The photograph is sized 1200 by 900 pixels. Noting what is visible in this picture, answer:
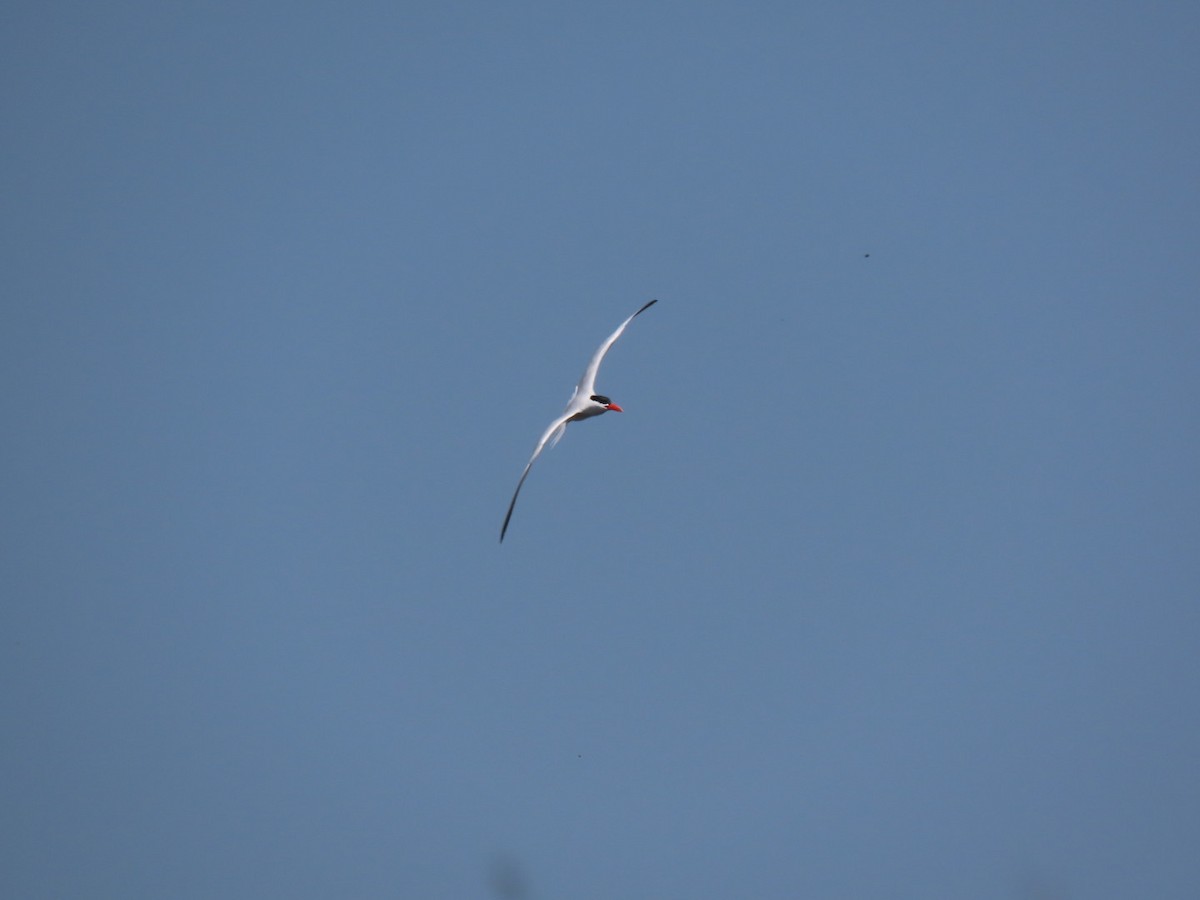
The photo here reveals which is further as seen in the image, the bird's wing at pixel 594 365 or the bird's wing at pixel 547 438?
the bird's wing at pixel 594 365

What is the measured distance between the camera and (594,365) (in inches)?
941

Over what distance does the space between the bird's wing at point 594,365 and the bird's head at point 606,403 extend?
27cm

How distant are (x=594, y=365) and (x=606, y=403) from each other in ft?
5.42

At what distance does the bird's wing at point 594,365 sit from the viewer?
914 inches

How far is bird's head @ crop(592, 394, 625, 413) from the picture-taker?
73.8 feet

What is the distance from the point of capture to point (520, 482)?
2023cm

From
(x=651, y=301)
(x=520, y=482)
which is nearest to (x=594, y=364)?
(x=651, y=301)

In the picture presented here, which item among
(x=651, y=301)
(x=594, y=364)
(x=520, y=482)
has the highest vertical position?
(x=651, y=301)

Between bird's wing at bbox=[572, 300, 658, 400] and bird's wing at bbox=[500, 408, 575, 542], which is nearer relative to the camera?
bird's wing at bbox=[500, 408, 575, 542]

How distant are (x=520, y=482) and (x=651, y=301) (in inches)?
293

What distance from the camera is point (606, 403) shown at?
2256 centimetres

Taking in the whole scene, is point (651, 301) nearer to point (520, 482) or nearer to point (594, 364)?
point (594, 364)

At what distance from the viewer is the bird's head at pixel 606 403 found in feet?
73.8

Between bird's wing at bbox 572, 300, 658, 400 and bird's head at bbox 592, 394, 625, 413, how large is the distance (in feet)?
0.89
